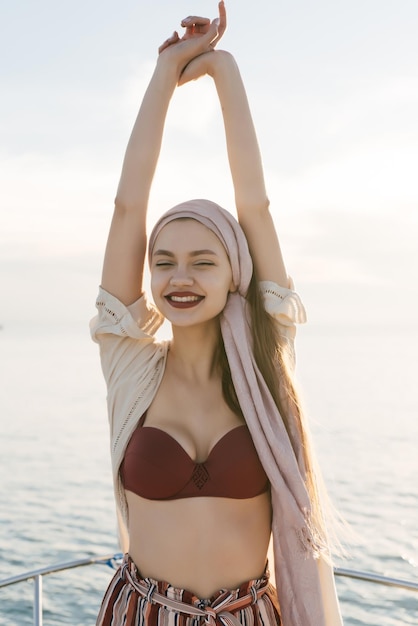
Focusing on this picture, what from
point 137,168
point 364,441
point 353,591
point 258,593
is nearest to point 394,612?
point 353,591

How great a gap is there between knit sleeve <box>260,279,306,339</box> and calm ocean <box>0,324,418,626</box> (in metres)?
0.34

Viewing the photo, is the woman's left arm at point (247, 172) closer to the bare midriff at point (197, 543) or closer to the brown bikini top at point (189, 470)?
the brown bikini top at point (189, 470)

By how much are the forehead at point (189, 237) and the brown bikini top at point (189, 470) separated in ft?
1.82

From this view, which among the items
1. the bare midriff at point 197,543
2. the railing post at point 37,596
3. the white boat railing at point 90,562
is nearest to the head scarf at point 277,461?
the bare midriff at point 197,543

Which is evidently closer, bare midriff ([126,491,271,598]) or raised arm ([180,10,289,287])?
bare midriff ([126,491,271,598])

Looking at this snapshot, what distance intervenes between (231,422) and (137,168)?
2.84ft

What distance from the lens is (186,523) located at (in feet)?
7.20

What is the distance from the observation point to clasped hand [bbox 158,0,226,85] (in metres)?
2.56

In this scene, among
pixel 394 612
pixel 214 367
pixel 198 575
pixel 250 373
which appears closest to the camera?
pixel 198 575

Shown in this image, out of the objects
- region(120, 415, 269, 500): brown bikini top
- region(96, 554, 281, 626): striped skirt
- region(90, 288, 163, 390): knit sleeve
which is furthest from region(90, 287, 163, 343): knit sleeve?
region(96, 554, 281, 626): striped skirt

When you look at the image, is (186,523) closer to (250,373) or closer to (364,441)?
(250,373)

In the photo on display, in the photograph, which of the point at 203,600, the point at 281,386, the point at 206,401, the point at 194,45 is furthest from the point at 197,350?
the point at 194,45

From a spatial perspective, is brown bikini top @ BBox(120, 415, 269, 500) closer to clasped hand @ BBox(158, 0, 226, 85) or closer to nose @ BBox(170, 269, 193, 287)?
nose @ BBox(170, 269, 193, 287)

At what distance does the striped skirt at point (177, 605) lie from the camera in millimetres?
2150
